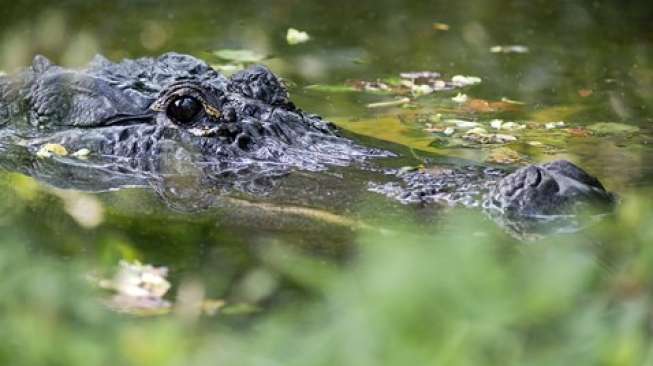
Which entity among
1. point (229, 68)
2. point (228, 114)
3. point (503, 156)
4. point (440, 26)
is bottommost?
point (503, 156)

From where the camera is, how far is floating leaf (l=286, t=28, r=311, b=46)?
31.1 feet

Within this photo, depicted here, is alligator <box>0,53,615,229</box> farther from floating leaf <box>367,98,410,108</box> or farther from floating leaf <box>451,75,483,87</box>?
floating leaf <box>451,75,483,87</box>

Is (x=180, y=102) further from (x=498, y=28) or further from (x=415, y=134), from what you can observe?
(x=498, y=28)

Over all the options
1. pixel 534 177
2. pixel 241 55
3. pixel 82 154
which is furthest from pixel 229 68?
pixel 534 177

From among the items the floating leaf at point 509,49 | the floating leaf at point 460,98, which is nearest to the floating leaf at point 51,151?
the floating leaf at point 460,98

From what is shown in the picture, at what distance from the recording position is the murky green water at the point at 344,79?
475 centimetres

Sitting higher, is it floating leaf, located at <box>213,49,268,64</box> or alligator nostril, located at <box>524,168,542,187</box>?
floating leaf, located at <box>213,49,268,64</box>

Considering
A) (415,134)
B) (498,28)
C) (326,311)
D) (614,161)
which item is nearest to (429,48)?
(498,28)

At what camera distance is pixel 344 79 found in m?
8.38

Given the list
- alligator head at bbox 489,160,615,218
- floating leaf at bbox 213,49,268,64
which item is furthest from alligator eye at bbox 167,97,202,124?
floating leaf at bbox 213,49,268,64

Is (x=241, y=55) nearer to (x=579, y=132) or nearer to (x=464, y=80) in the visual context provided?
(x=464, y=80)

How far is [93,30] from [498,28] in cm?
346

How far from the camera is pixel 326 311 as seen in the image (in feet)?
8.03

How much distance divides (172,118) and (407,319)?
3925 millimetres
